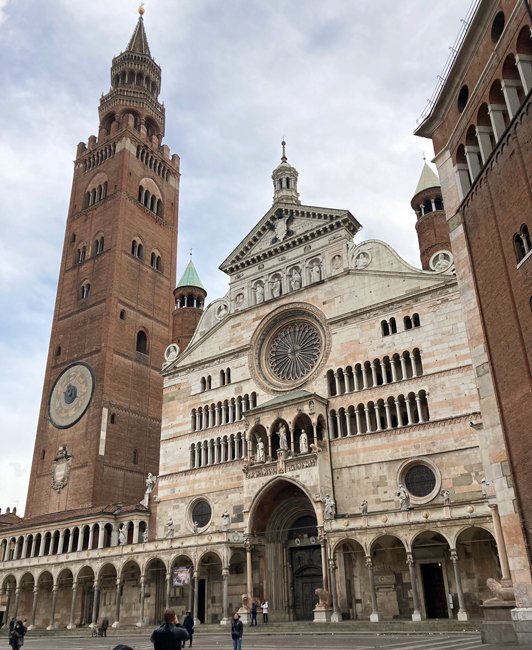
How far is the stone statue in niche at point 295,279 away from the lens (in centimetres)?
3581

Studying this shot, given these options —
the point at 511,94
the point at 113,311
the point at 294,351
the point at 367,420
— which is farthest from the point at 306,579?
the point at 113,311

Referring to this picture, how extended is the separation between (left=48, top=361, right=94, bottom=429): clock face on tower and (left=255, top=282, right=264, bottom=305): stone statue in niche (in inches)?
567

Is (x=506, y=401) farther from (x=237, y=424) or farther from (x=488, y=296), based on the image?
(x=237, y=424)

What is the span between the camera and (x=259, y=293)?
37.5 metres

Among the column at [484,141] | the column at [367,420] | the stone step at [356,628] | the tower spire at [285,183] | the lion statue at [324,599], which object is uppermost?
the tower spire at [285,183]

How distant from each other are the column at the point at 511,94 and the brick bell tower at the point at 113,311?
3307 cm

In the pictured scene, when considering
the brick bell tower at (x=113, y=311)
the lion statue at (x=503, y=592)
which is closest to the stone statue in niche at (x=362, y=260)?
the brick bell tower at (x=113, y=311)

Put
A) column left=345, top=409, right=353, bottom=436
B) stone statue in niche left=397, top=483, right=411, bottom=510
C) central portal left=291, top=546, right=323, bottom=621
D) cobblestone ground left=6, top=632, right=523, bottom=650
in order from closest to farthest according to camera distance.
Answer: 1. cobblestone ground left=6, top=632, right=523, bottom=650
2. stone statue in niche left=397, top=483, right=411, bottom=510
3. central portal left=291, top=546, right=323, bottom=621
4. column left=345, top=409, right=353, bottom=436

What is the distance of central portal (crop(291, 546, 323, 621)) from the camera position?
29328 millimetres

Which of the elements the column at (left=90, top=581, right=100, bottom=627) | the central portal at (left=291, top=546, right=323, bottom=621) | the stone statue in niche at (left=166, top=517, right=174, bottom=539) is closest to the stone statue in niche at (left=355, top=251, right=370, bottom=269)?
the central portal at (left=291, top=546, right=323, bottom=621)

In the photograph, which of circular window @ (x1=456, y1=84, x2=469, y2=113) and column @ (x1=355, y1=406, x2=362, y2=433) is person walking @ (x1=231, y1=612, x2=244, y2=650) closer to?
column @ (x1=355, y1=406, x2=362, y2=433)

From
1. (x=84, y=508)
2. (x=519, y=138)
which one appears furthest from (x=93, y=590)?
(x=519, y=138)

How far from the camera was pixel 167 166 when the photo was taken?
57562 millimetres

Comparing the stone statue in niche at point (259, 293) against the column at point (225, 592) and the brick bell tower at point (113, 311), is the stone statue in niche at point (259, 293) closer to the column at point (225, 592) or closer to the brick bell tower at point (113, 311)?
the brick bell tower at point (113, 311)
